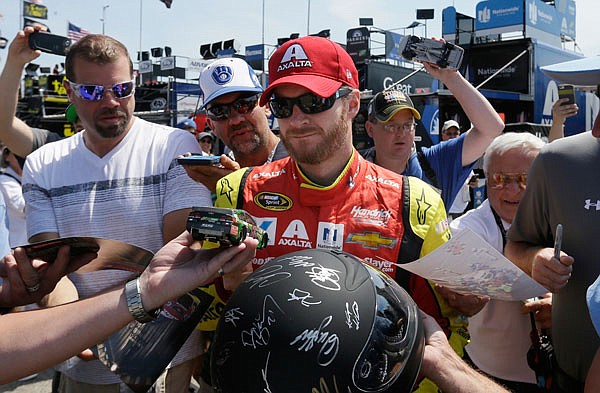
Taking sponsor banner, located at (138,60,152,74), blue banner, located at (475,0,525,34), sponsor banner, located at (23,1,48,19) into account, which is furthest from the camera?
sponsor banner, located at (138,60,152,74)

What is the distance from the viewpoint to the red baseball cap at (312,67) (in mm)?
1917

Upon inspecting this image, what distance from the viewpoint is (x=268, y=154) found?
9.43 feet

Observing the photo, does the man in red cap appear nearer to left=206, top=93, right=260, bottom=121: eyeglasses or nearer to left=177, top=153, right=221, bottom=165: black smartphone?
left=177, top=153, right=221, bottom=165: black smartphone

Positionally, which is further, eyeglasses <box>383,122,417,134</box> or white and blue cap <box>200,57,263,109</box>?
eyeglasses <box>383,122,417,134</box>

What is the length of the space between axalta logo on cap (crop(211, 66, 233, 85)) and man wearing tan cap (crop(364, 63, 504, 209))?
1.29m

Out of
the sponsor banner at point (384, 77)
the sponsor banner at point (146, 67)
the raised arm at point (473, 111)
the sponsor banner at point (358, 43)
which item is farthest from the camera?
the sponsor banner at point (146, 67)

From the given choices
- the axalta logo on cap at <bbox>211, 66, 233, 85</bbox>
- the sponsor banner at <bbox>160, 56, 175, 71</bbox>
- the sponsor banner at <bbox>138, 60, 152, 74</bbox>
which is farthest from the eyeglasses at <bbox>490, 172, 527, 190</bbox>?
the sponsor banner at <bbox>138, 60, 152, 74</bbox>

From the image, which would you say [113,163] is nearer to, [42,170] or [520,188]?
[42,170]

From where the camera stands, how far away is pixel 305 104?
193 cm

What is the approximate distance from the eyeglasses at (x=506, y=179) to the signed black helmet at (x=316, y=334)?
1.53m

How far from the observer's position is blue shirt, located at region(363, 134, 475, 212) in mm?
3562

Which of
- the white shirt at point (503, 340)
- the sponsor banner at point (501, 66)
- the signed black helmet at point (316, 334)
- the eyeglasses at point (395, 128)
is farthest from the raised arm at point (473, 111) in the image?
the sponsor banner at point (501, 66)

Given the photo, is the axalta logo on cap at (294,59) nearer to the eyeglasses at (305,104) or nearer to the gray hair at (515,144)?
the eyeglasses at (305,104)

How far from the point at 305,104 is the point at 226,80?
0.94 metres
